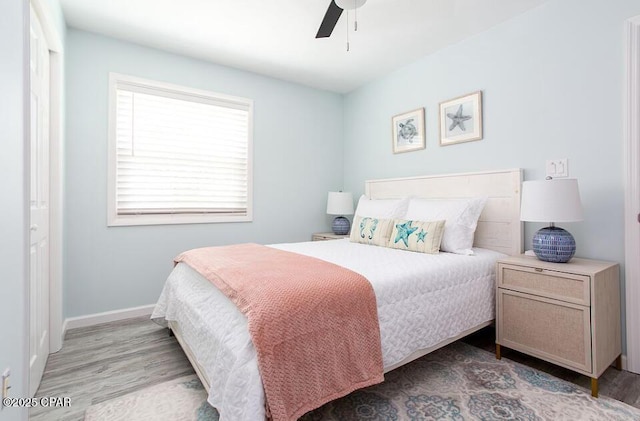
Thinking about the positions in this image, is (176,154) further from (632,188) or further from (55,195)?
(632,188)

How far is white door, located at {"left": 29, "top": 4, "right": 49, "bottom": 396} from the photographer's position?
5.76 feet

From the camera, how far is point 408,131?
132 inches

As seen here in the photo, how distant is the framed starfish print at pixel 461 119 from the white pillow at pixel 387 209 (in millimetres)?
726

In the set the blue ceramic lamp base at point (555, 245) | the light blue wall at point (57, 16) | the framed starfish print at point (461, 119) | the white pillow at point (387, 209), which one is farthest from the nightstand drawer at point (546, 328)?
the light blue wall at point (57, 16)

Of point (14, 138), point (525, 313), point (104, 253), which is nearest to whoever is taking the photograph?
point (14, 138)

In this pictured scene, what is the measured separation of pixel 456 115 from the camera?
2.90 meters

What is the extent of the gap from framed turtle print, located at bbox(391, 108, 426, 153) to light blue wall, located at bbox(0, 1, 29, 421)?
2974 millimetres

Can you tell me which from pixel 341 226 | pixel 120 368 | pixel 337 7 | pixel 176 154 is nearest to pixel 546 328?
pixel 341 226

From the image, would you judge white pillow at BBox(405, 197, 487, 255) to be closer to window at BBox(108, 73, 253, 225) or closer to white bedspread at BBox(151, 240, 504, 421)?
white bedspread at BBox(151, 240, 504, 421)

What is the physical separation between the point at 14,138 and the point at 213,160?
87.1 inches

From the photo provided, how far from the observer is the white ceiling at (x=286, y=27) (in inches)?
92.4

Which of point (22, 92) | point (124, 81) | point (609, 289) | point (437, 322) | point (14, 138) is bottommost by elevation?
point (437, 322)

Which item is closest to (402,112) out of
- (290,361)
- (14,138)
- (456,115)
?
(456,115)

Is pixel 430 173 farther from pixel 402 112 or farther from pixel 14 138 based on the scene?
pixel 14 138
